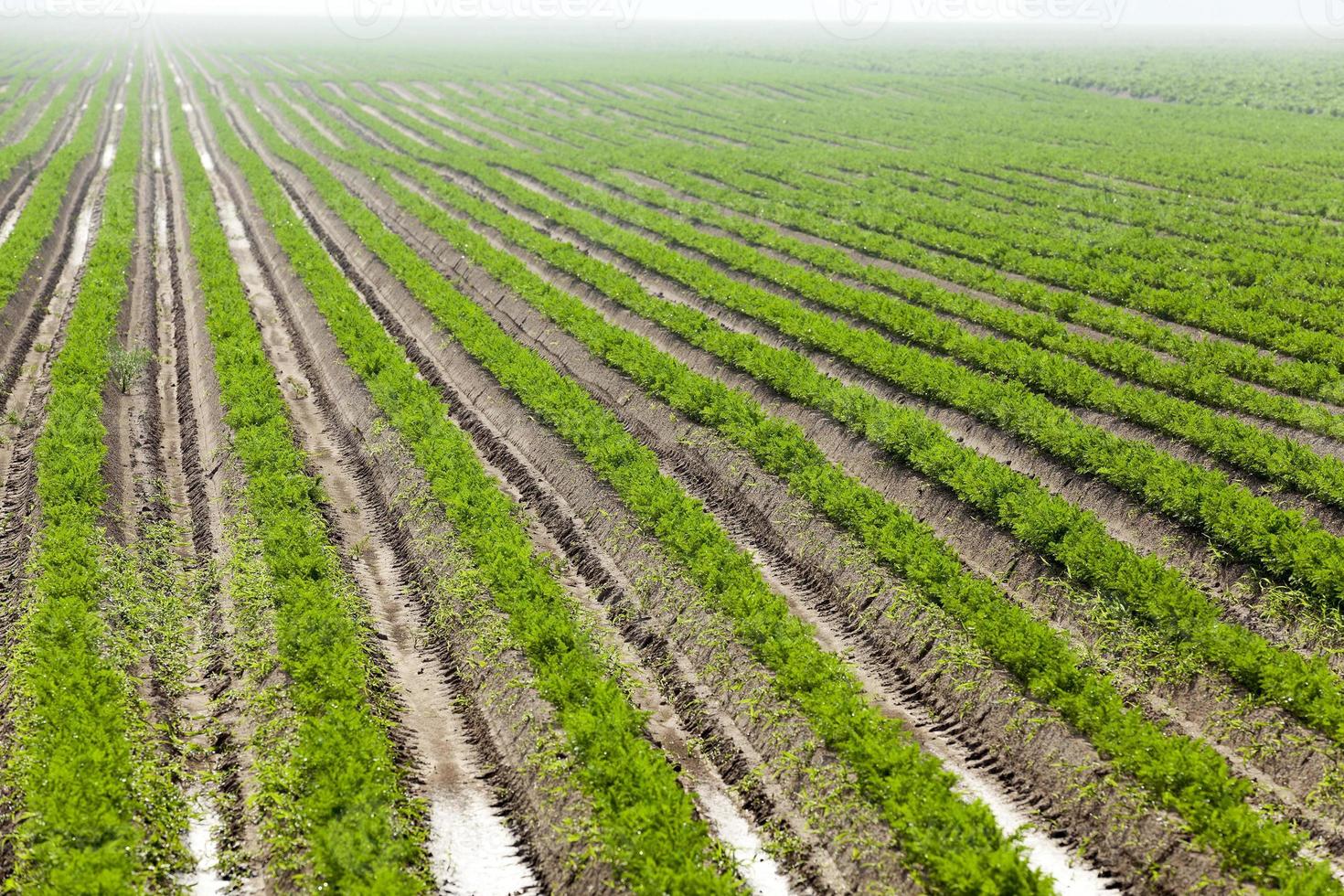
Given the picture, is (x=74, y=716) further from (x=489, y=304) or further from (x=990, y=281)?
(x=990, y=281)

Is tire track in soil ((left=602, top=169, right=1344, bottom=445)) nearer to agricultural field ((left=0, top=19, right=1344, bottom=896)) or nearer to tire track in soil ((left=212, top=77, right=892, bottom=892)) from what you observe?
agricultural field ((left=0, top=19, right=1344, bottom=896))

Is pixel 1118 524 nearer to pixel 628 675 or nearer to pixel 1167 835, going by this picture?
pixel 1167 835

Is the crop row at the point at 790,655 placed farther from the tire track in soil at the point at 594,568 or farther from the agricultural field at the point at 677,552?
the tire track in soil at the point at 594,568

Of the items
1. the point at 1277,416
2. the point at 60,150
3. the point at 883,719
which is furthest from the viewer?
the point at 60,150

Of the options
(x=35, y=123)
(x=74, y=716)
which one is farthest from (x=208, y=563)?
(x=35, y=123)

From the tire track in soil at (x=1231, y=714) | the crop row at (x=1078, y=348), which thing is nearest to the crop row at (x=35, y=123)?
the crop row at (x=1078, y=348)

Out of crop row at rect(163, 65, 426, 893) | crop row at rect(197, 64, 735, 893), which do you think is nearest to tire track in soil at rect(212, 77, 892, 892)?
crop row at rect(197, 64, 735, 893)

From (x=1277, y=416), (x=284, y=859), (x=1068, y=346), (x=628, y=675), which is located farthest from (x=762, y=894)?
(x=1068, y=346)

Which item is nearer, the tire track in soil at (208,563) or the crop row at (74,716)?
the crop row at (74,716)
